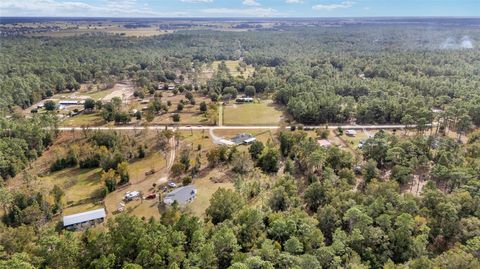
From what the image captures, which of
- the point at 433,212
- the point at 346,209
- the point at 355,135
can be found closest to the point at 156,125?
the point at 355,135

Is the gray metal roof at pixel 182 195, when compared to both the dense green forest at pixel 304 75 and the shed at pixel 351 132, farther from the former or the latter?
the dense green forest at pixel 304 75

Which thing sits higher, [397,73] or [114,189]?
[397,73]

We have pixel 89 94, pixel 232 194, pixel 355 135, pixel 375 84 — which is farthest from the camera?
pixel 89 94

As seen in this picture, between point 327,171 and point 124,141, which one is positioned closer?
point 327,171

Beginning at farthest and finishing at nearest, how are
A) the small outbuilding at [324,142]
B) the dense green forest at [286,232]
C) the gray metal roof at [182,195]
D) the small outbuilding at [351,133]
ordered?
the small outbuilding at [351,133], the small outbuilding at [324,142], the gray metal roof at [182,195], the dense green forest at [286,232]

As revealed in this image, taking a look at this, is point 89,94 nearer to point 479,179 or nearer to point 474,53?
point 479,179

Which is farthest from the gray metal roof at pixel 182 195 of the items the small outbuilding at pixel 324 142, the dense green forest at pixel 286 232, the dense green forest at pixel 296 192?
the small outbuilding at pixel 324 142

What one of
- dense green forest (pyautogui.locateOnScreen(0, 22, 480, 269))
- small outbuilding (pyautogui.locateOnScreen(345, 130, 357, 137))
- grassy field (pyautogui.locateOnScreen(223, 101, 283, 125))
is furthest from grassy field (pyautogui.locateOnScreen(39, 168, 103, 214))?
small outbuilding (pyautogui.locateOnScreen(345, 130, 357, 137))

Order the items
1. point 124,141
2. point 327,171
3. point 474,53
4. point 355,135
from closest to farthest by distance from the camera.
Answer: point 327,171, point 124,141, point 355,135, point 474,53
